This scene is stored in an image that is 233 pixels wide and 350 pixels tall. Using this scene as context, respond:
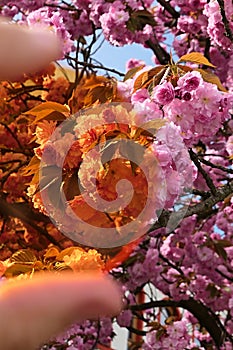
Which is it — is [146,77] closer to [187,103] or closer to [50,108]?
[187,103]

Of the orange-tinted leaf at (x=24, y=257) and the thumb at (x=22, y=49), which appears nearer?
the thumb at (x=22, y=49)

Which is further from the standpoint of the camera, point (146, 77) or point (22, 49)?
point (146, 77)

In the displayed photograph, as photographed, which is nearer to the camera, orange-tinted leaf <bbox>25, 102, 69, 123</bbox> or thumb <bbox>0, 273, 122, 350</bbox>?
thumb <bbox>0, 273, 122, 350</bbox>

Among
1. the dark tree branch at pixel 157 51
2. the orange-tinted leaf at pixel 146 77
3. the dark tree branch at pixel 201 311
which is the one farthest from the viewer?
the dark tree branch at pixel 201 311

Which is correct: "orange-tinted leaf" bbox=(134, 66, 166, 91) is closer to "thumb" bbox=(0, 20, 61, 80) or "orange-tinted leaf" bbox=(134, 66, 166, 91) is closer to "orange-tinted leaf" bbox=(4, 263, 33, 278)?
"orange-tinted leaf" bbox=(4, 263, 33, 278)

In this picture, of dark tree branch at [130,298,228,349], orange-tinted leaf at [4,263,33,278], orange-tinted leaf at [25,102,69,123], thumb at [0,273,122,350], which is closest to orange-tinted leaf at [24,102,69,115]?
orange-tinted leaf at [25,102,69,123]

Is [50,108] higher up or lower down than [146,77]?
lower down

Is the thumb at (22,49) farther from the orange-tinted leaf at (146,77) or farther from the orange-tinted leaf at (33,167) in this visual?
the orange-tinted leaf at (146,77)

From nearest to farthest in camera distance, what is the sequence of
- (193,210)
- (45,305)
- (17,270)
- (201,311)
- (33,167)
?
(45,305) → (17,270) → (33,167) → (193,210) → (201,311)

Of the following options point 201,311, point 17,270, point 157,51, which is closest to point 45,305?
point 17,270

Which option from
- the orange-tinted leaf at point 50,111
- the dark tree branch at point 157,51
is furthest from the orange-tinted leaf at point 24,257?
the dark tree branch at point 157,51

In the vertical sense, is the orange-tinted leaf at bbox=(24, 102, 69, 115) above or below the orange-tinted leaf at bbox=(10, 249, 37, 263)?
above

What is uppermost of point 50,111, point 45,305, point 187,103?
point 187,103

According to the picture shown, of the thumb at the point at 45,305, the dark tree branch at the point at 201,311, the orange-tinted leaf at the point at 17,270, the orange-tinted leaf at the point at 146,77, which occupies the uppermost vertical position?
the dark tree branch at the point at 201,311
